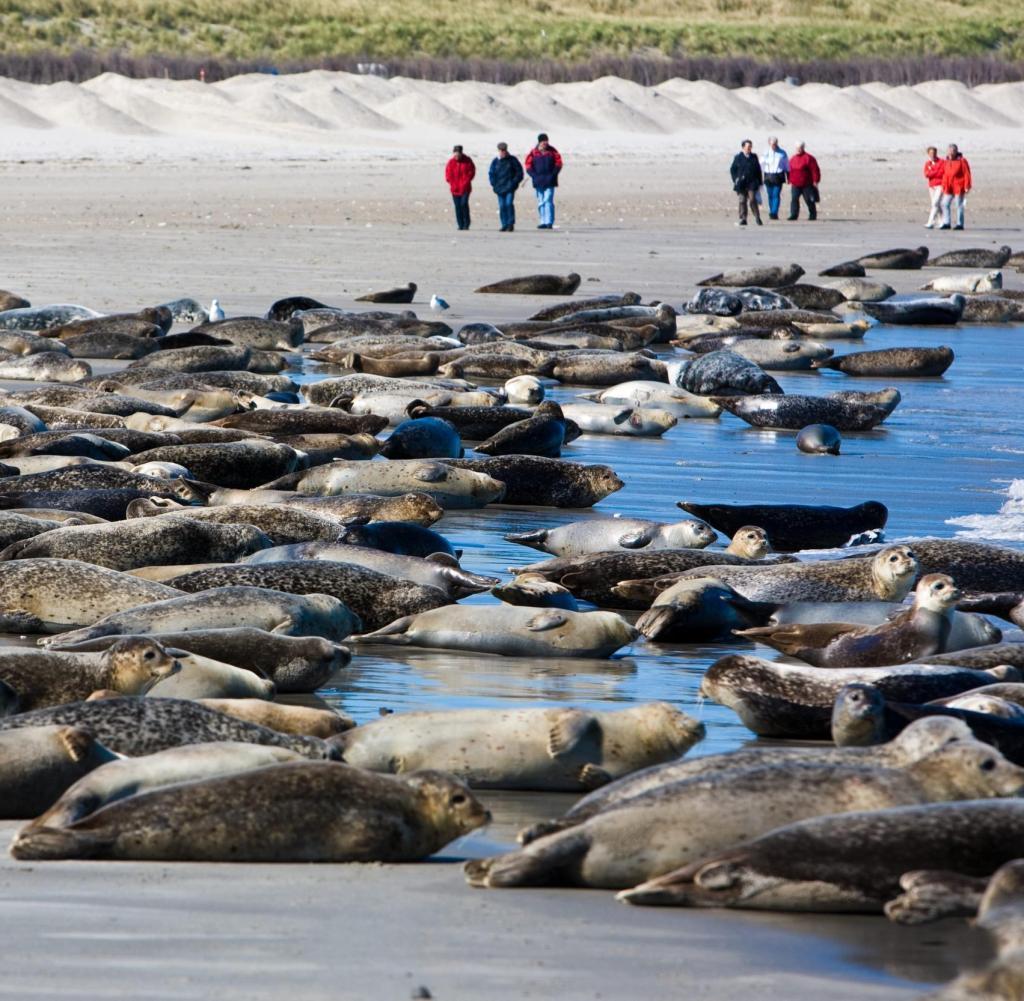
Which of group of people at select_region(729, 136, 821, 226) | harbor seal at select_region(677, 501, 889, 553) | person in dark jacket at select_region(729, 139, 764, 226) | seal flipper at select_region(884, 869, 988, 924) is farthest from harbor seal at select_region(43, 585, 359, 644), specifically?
group of people at select_region(729, 136, 821, 226)

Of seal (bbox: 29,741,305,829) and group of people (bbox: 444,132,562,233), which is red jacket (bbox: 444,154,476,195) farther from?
seal (bbox: 29,741,305,829)

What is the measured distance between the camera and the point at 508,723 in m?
4.94

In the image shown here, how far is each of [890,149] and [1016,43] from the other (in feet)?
92.8

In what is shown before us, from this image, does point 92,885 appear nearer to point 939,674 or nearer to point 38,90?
point 939,674

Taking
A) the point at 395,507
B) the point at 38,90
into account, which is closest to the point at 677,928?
the point at 395,507

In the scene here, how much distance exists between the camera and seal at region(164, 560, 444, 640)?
6785 millimetres

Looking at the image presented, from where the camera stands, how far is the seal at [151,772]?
4.27 metres

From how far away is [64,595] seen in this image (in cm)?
664

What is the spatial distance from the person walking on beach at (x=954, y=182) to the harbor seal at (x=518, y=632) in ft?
84.6

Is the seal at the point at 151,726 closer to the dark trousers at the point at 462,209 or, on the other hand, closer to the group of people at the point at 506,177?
the group of people at the point at 506,177

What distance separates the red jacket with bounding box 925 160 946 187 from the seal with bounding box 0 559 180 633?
26.5 m

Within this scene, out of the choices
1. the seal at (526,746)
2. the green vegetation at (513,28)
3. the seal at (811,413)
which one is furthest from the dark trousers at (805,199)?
the seal at (526,746)

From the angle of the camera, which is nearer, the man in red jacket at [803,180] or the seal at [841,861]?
the seal at [841,861]

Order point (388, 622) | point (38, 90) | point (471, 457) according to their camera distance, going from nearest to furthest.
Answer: point (388, 622), point (471, 457), point (38, 90)
